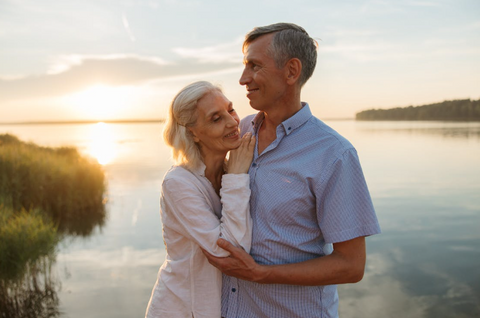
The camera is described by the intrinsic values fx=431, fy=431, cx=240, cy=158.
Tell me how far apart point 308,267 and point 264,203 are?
38 centimetres

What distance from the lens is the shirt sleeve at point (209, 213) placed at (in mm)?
2076

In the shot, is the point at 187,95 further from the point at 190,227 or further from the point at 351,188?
the point at 351,188

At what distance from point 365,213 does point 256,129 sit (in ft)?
2.88

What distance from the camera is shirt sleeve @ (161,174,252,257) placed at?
208cm

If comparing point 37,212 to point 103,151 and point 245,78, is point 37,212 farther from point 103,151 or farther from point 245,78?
point 103,151

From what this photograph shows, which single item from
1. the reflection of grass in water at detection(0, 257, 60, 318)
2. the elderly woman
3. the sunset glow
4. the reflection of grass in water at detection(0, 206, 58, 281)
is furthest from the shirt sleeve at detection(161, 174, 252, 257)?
the sunset glow

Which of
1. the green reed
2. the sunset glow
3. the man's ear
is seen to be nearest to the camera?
the man's ear

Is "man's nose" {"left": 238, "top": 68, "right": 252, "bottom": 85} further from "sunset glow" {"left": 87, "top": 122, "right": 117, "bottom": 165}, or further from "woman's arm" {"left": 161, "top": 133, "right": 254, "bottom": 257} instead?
"sunset glow" {"left": 87, "top": 122, "right": 117, "bottom": 165}

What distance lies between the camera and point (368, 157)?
35.3 m

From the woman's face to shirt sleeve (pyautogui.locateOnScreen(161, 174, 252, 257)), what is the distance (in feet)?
0.81

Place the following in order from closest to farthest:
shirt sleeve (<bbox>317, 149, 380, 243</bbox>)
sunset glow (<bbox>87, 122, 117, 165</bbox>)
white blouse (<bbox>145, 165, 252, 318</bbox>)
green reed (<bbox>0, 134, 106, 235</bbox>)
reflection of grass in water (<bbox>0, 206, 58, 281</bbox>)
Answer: shirt sleeve (<bbox>317, 149, 380, 243</bbox>) < white blouse (<bbox>145, 165, 252, 318</bbox>) < reflection of grass in water (<bbox>0, 206, 58, 281</bbox>) < green reed (<bbox>0, 134, 106, 235</bbox>) < sunset glow (<bbox>87, 122, 117, 165</bbox>)

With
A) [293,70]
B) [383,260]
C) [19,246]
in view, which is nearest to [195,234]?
[293,70]

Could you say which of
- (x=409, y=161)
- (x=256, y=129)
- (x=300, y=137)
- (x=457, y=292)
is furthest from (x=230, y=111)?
(x=409, y=161)

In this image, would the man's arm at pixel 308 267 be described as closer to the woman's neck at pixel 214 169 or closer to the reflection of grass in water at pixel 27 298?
the woman's neck at pixel 214 169
